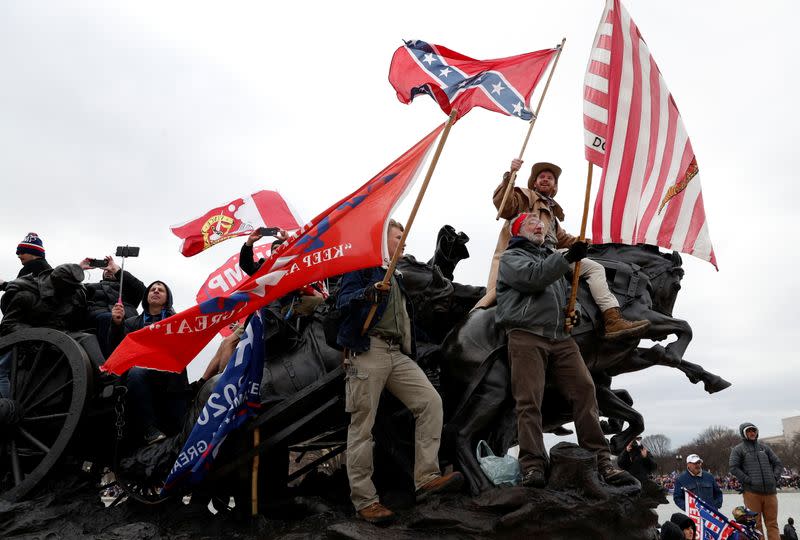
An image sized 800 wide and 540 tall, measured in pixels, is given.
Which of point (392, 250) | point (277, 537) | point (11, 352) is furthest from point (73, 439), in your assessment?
point (392, 250)

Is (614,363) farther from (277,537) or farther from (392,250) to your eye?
(277,537)

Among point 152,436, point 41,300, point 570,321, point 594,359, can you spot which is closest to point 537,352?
point 570,321

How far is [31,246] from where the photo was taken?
8266 mm

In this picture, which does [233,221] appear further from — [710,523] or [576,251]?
[710,523]

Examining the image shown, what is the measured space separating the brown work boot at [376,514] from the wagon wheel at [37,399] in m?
2.87

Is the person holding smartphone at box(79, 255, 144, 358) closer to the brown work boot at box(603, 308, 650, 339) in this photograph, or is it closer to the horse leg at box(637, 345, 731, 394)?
the brown work boot at box(603, 308, 650, 339)

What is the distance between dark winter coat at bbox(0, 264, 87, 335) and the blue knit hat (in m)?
0.82

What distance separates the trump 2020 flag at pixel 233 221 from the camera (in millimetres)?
9555

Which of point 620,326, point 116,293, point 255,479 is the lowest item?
point 255,479

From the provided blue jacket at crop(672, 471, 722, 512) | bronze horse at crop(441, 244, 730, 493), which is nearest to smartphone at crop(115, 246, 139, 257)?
bronze horse at crop(441, 244, 730, 493)

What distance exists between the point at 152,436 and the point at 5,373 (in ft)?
5.30

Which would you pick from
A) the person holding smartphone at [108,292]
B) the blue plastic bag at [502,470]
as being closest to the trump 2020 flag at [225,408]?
the blue plastic bag at [502,470]

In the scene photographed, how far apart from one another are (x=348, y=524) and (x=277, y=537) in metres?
0.92

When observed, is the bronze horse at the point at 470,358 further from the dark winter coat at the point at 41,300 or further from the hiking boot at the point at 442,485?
the dark winter coat at the point at 41,300
